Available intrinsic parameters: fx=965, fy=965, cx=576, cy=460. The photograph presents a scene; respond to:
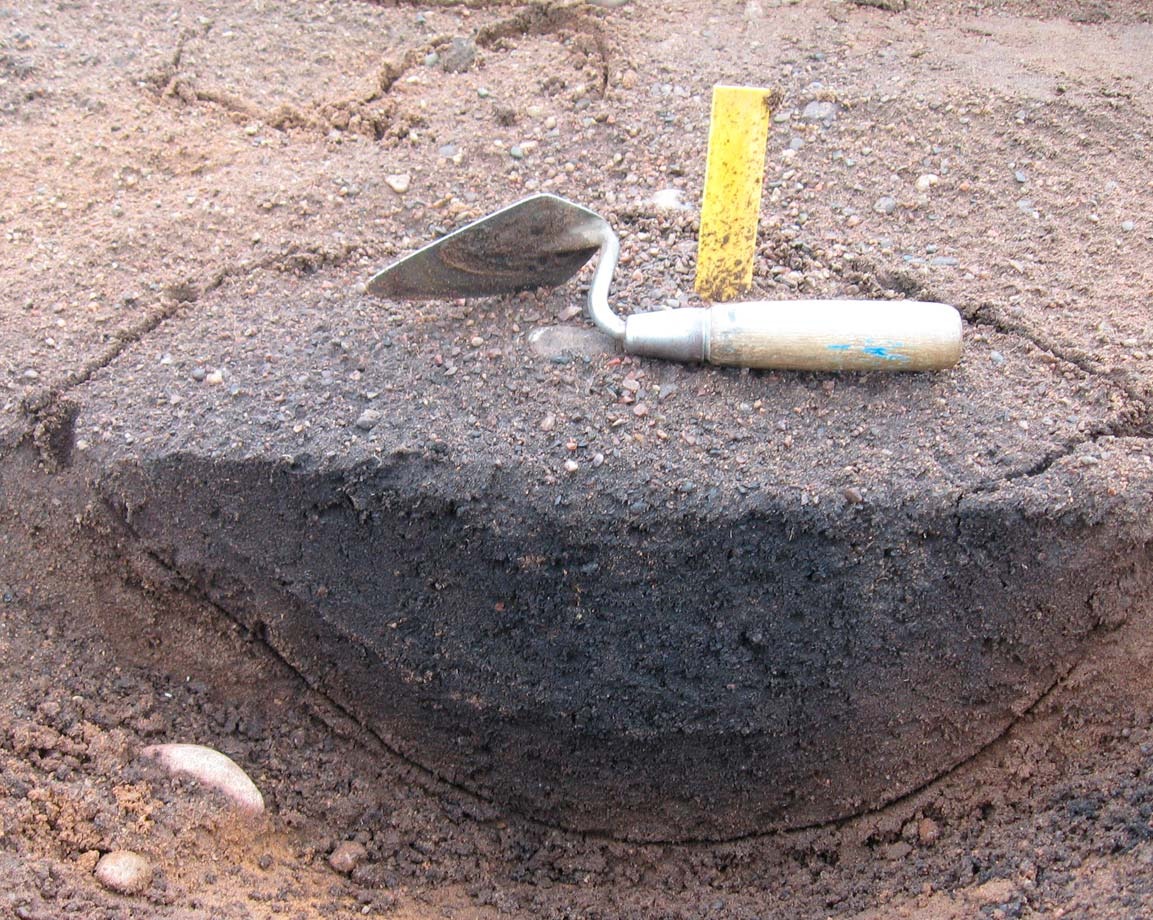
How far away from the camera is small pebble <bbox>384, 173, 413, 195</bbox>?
2.27 metres

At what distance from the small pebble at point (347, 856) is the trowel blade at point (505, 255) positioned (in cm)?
107

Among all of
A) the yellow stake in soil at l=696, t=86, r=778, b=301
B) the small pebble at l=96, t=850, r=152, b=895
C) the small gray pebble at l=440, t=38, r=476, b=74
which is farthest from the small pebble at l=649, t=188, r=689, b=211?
the small pebble at l=96, t=850, r=152, b=895

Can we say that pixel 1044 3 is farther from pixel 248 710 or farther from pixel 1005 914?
pixel 248 710

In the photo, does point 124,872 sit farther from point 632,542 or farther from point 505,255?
point 505,255

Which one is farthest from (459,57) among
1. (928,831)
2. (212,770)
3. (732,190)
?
(928,831)

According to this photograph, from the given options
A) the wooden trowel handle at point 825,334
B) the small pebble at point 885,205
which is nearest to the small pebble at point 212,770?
the wooden trowel handle at point 825,334

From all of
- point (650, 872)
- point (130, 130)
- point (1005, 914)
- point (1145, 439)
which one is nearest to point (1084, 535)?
point (1145, 439)

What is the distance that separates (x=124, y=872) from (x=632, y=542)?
97 centimetres

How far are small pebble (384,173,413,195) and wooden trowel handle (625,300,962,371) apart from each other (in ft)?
2.71

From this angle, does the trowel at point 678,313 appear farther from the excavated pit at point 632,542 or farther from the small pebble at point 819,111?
the small pebble at point 819,111

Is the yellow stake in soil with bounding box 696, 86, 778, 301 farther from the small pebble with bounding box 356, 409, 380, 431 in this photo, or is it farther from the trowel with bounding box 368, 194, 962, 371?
the small pebble with bounding box 356, 409, 380, 431

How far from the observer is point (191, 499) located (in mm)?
1826

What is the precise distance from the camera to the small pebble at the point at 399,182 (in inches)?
89.5

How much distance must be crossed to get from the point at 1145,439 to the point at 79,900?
6.29 ft
